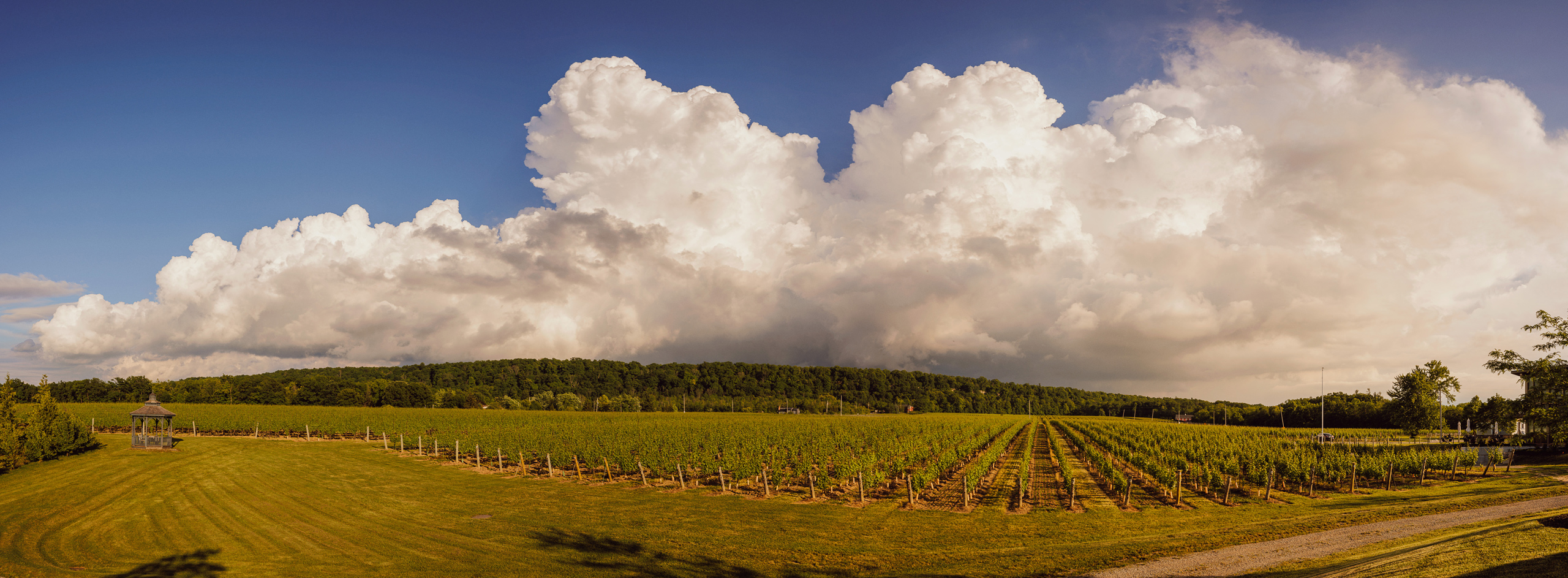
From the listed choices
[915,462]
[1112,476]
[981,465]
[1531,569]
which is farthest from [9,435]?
[1531,569]

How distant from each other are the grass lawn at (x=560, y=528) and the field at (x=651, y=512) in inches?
4.6

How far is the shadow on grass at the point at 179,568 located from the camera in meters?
17.5

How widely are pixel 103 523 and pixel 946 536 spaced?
29193 millimetres

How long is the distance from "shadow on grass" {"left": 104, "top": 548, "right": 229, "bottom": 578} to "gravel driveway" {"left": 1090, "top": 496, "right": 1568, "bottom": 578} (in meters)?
22.9

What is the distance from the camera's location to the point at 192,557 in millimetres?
19281

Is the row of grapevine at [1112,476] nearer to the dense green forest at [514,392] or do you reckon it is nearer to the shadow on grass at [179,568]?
the shadow on grass at [179,568]

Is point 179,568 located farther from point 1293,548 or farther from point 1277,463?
point 1277,463

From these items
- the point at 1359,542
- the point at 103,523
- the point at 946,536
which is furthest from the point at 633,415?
the point at 1359,542

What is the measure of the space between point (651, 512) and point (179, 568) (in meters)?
14.1

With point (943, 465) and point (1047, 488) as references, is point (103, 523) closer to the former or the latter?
point (943, 465)

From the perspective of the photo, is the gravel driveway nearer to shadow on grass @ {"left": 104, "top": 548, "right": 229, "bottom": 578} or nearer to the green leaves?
shadow on grass @ {"left": 104, "top": 548, "right": 229, "bottom": 578}

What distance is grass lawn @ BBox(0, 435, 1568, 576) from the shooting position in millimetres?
18250

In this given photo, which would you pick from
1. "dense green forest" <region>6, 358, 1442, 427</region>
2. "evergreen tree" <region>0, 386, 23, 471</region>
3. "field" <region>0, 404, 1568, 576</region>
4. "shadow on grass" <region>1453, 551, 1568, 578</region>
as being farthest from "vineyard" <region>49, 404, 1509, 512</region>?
"dense green forest" <region>6, 358, 1442, 427</region>

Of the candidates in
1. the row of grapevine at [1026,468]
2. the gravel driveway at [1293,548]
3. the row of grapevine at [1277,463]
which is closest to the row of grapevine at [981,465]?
the row of grapevine at [1026,468]
